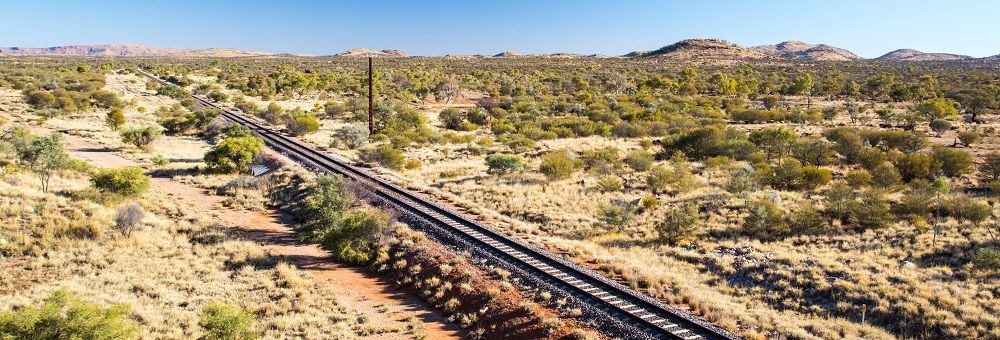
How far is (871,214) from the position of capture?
20125 mm

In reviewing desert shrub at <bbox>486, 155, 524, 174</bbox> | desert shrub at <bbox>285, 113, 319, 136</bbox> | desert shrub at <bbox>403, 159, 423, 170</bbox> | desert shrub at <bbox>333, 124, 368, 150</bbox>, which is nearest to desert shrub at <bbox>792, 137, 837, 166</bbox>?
desert shrub at <bbox>486, 155, 524, 174</bbox>

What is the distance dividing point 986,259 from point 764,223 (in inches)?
240

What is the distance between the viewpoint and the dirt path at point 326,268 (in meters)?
14.1

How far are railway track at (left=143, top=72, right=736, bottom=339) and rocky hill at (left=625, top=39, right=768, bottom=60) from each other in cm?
15380

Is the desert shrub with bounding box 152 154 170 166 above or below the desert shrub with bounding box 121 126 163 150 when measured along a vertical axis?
below

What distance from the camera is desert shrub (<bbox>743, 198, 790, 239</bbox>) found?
20.1 m

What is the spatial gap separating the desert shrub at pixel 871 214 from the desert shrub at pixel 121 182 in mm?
27769

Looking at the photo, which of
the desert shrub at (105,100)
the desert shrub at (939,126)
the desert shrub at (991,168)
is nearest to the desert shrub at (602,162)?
the desert shrub at (991,168)

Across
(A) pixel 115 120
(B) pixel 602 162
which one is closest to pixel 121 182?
(B) pixel 602 162

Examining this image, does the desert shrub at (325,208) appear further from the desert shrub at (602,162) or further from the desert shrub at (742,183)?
the desert shrub at (742,183)

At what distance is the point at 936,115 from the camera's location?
49.6m

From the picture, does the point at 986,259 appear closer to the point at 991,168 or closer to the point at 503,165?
the point at 991,168

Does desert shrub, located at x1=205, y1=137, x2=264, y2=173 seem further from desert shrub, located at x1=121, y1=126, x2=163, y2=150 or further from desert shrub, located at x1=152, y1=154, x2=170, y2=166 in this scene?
desert shrub, located at x1=121, y1=126, x2=163, y2=150

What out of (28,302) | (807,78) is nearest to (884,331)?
(28,302)
